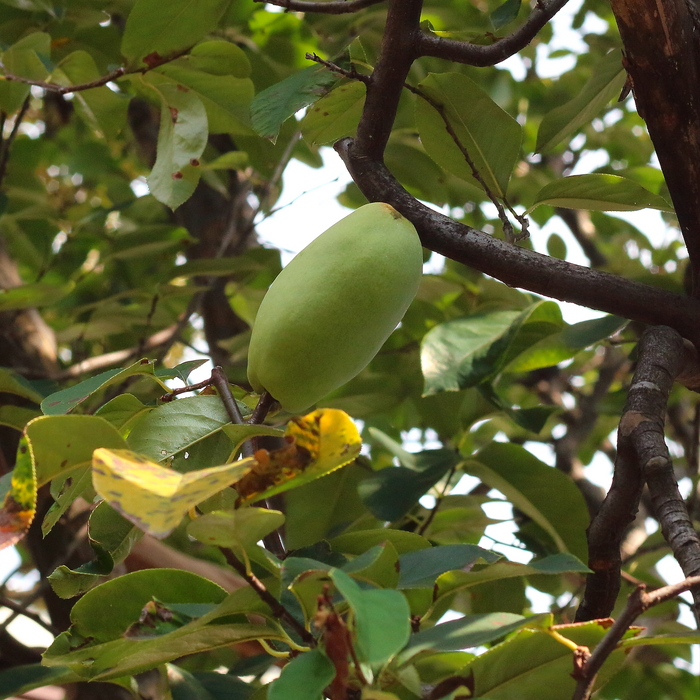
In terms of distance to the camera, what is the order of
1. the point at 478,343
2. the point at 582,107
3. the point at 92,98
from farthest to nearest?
the point at 92,98 → the point at 478,343 → the point at 582,107

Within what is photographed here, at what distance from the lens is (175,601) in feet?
1.86

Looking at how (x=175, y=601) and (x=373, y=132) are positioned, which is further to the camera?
(x=373, y=132)

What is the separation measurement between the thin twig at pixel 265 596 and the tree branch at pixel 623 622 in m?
0.16

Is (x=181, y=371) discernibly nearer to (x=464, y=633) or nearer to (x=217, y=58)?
(x=464, y=633)

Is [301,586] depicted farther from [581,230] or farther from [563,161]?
[563,161]

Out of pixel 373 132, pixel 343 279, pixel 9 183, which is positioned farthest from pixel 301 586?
pixel 9 183

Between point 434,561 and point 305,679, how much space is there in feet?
0.47

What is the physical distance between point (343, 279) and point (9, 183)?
158 centimetres

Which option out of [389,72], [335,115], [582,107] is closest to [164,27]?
[335,115]

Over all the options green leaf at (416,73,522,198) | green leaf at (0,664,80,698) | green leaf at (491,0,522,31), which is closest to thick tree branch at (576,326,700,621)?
green leaf at (416,73,522,198)

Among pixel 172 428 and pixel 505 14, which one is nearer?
pixel 172 428

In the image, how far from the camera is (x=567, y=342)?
97 centimetres

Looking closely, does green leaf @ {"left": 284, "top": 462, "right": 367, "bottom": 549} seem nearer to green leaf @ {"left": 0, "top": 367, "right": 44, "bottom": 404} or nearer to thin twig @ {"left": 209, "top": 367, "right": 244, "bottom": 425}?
green leaf @ {"left": 0, "top": 367, "right": 44, "bottom": 404}

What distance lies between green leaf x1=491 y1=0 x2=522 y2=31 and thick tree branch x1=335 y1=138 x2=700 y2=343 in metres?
0.20
